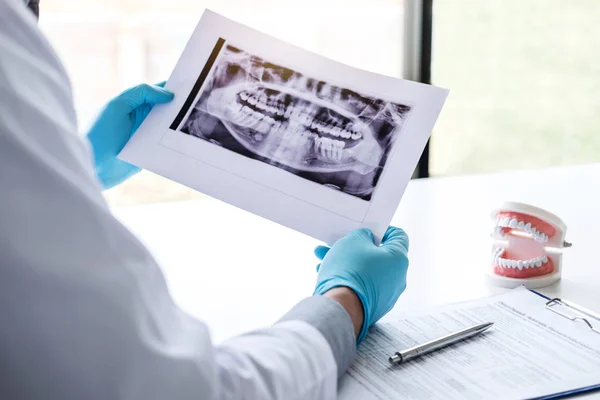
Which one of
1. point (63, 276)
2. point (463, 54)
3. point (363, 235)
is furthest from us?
point (463, 54)

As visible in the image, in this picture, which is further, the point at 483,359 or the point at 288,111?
the point at 288,111

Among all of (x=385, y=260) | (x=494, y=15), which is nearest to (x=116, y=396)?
(x=385, y=260)

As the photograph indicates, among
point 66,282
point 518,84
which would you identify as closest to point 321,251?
point 66,282

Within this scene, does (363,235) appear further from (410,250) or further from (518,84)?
(518,84)

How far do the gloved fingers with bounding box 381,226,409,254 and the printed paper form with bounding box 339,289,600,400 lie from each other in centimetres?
9

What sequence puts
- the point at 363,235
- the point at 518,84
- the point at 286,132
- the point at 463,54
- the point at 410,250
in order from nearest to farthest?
1. the point at 363,235
2. the point at 286,132
3. the point at 410,250
4. the point at 518,84
5. the point at 463,54

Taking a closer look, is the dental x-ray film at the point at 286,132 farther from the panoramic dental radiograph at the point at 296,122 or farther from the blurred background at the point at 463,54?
the blurred background at the point at 463,54

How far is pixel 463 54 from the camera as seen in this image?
17.7ft

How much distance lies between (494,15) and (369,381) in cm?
A: 495

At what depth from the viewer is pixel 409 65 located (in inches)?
105

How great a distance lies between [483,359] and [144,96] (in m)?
0.60

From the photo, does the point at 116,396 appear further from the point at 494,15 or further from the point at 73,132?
the point at 494,15

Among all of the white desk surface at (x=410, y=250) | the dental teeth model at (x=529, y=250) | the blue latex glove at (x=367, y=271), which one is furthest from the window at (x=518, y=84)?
the blue latex glove at (x=367, y=271)

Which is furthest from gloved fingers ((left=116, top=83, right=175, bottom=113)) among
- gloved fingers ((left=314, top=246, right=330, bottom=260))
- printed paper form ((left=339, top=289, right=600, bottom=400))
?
printed paper form ((left=339, top=289, right=600, bottom=400))
